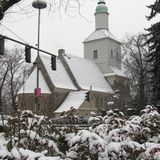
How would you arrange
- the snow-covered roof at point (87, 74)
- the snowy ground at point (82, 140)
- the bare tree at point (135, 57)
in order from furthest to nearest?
1. the snow-covered roof at point (87, 74)
2. the bare tree at point (135, 57)
3. the snowy ground at point (82, 140)

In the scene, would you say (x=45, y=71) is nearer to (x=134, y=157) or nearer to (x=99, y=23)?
(x=99, y=23)

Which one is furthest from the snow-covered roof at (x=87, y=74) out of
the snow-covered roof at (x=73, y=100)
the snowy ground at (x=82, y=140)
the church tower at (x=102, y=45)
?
the snowy ground at (x=82, y=140)

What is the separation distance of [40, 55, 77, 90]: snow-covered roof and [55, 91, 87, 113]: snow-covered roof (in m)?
1.52

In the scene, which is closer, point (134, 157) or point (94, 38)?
point (134, 157)

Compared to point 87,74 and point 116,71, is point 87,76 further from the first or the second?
point 116,71

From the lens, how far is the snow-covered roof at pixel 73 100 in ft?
161

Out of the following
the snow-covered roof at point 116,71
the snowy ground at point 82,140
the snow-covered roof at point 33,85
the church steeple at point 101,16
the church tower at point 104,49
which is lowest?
the snowy ground at point 82,140

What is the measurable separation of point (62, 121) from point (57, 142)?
171 centimetres

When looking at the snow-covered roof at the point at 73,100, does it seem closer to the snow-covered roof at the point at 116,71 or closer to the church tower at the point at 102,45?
the snow-covered roof at the point at 116,71

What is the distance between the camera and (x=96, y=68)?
62875 mm

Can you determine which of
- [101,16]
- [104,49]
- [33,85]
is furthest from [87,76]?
[101,16]

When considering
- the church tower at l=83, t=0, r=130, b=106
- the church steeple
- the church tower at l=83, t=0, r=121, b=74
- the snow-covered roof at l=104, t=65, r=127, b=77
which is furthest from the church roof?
the church steeple

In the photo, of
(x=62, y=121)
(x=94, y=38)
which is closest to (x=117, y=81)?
(x=94, y=38)

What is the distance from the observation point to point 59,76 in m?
53.1
